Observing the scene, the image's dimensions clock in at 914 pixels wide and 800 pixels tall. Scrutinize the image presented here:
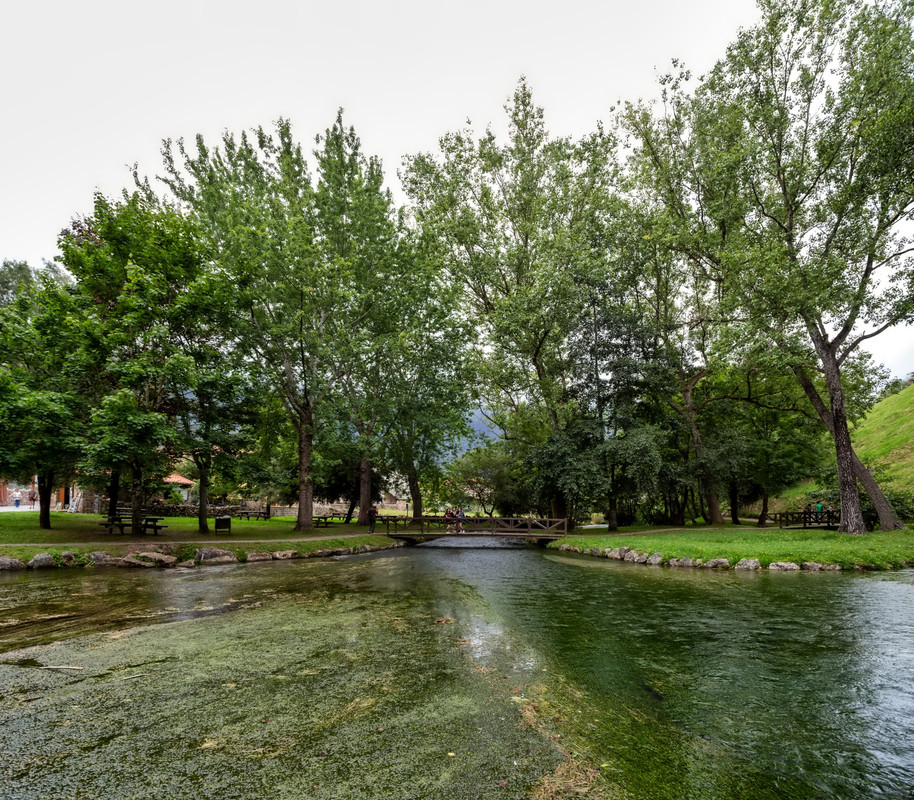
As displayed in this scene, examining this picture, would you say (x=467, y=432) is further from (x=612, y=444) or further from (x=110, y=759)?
(x=110, y=759)

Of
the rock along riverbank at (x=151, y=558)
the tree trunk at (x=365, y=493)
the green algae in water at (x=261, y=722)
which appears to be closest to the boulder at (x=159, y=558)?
the rock along riverbank at (x=151, y=558)

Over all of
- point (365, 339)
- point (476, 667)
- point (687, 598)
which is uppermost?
point (365, 339)

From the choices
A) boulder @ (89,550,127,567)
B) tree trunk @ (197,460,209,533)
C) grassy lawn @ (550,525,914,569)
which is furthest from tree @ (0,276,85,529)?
grassy lawn @ (550,525,914,569)

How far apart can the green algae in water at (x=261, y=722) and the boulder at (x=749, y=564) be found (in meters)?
13.5

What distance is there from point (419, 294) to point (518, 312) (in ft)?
22.7

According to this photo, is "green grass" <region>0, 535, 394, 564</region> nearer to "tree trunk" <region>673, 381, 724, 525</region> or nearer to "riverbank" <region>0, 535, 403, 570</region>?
"riverbank" <region>0, 535, 403, 570</region>

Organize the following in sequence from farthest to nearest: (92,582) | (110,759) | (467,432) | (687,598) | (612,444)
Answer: (467,432)
(612,444)
(92,582)
(687,598)
(110,759)

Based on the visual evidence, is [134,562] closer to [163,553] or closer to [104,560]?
[104,560]

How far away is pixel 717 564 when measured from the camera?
16.4 m

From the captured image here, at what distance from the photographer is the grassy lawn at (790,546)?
15008mm

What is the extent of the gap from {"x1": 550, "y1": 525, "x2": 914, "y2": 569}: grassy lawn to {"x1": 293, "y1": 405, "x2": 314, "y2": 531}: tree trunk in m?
15.5

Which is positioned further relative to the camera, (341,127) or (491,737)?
(341,127)

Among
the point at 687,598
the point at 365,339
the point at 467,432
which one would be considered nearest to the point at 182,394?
the point at 365,339

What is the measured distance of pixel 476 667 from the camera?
6.03 metres
